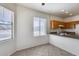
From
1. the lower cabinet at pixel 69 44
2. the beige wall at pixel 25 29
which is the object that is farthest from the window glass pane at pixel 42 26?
the lower cabinet at pixel 69 44

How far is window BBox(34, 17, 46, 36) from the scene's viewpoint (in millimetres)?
5312

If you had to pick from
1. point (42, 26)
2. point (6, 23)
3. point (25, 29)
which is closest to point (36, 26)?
point (42, 26)

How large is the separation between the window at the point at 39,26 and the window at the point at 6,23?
1952mm

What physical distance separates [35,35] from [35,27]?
54 centimetres

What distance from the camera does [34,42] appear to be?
514 cm

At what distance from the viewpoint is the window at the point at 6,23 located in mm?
3061

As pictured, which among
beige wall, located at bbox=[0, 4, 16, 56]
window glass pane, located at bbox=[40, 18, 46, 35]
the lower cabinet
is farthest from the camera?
window glass pane, located at bbox=[40, 18, 46, 35]

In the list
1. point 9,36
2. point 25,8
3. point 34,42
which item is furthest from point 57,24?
point 9,36

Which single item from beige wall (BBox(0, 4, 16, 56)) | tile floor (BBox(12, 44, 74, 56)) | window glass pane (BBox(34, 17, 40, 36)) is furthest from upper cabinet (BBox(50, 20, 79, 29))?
beige wall (BBox(0, 4, 16, 56))

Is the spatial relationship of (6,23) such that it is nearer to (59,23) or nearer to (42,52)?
(42,52)

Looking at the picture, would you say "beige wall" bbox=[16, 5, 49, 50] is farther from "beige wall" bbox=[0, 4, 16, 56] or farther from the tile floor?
"beige wall" bbox=[0, 4, 16, 56]

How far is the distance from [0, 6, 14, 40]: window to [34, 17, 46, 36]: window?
6.40ft

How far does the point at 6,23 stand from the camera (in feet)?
10.9

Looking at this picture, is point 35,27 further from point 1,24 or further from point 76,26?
point 76,26
